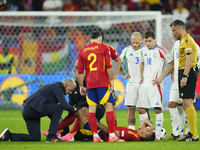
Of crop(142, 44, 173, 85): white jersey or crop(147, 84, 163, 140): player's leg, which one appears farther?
crop(142, 44, 173, 85): white jersey

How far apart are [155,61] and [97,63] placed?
1.30m

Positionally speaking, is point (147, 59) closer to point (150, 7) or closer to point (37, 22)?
point (37, 22)

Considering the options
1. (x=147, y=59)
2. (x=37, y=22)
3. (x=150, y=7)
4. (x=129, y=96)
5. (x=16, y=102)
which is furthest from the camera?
(x=150, y=7)

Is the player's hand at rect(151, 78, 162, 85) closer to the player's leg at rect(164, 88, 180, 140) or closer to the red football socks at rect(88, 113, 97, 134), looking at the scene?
the player's leg at rect(164, 88, 180, 140)

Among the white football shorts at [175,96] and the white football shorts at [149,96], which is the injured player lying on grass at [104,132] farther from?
the white football shorts at [175,96]

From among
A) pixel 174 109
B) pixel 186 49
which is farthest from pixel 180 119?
pixel 186 49

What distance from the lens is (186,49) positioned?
5250 millimetres

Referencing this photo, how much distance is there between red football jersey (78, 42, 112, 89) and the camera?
17.4 ft

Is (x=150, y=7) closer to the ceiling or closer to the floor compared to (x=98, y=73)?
closer to the ceiling

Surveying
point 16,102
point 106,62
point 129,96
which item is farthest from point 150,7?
point 106,62

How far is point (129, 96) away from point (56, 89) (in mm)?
1729

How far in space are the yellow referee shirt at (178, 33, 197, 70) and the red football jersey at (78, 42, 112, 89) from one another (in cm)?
113

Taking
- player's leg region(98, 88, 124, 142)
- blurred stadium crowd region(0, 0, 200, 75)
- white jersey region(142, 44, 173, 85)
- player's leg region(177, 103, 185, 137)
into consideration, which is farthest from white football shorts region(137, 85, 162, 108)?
blurred stadium crowd region(0, 0, 200, 75)

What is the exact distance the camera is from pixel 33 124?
5.51m
